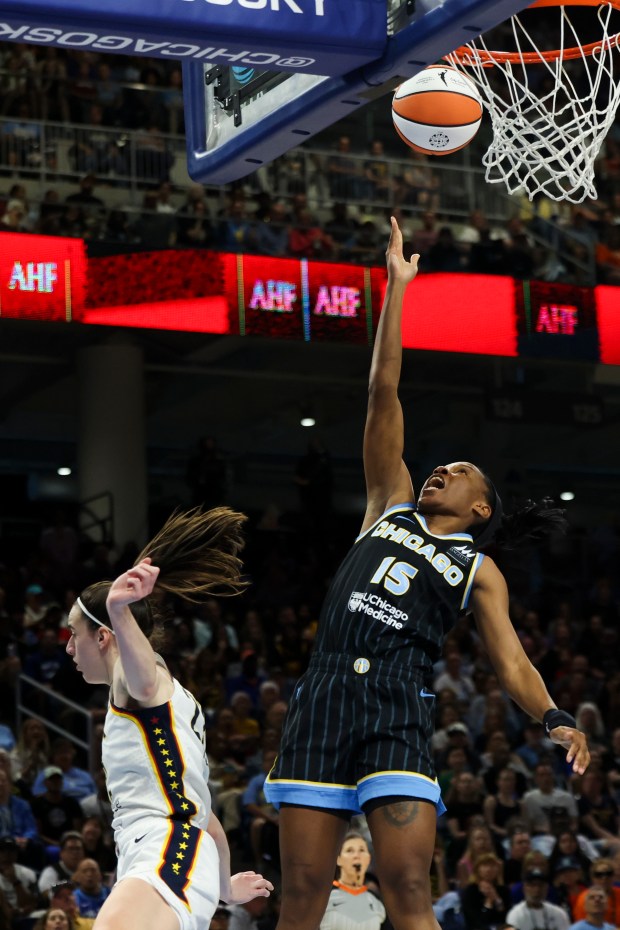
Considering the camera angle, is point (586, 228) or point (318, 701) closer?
point (318, 701)

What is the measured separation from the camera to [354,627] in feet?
15.9

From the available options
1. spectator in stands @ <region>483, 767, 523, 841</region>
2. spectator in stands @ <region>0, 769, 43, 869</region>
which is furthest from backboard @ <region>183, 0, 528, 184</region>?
spectator in stands @ <region>483, 767, 523, 841</region>

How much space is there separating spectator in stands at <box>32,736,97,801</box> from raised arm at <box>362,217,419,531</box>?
657 centimetres

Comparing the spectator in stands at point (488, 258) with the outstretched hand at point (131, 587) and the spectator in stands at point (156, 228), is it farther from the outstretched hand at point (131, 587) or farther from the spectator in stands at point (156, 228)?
the outstretched hand at point (131, 587)

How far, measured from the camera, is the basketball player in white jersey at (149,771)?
3.90 metres

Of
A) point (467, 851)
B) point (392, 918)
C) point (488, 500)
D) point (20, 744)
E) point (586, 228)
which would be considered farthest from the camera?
point (586, 228)

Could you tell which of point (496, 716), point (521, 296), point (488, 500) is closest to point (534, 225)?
point (521, 296)

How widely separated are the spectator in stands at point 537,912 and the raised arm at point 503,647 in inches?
213

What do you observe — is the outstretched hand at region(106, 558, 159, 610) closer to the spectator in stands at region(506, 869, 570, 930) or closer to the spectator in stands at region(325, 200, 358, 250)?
the spectator in stands at region(506, 869, 570, 930)

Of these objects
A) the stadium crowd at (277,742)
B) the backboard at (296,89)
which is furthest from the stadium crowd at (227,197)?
the backboard at (296,89)

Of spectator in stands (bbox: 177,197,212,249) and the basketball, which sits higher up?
spectator in stands (bbox: 177,197,212,249)

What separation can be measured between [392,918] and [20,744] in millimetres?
7650

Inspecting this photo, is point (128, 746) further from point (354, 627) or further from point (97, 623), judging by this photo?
point (354, 627)

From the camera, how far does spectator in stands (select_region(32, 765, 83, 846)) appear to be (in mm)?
10500
